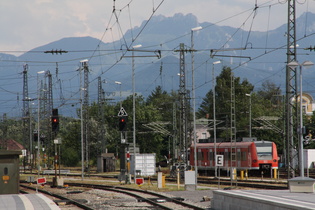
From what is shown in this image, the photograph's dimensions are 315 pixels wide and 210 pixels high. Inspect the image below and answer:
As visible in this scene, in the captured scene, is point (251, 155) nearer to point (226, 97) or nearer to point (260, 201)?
point (260, 201)

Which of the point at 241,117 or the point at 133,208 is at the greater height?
the point at 241,117

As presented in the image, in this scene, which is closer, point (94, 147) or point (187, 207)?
point (187, 207)

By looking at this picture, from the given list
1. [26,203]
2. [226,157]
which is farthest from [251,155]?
[26,203]

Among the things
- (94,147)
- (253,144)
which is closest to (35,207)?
(253,144)

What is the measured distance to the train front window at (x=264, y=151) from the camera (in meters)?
55.4

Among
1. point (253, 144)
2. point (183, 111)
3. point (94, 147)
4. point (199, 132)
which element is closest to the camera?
point (183, 111)

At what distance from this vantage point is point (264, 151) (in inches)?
2196

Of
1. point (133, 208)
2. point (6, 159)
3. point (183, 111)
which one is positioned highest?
point (183, 111)

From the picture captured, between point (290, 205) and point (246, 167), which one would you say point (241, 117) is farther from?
point (290, 205)

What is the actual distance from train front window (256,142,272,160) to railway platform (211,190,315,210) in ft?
105

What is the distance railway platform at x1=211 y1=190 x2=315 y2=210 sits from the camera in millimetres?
16719

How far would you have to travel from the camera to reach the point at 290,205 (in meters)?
16.2

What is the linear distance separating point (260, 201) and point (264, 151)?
1507 inches

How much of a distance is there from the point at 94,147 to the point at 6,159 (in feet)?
242
